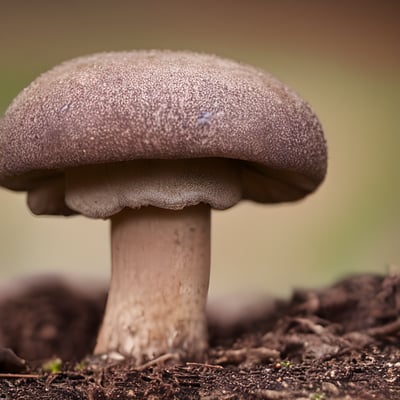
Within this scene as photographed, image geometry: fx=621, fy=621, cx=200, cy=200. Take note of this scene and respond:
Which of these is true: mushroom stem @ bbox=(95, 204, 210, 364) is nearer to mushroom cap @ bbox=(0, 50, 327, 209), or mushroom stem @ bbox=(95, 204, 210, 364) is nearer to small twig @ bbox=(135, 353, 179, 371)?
small twig @ bbox=(135, 353, 179, 371)

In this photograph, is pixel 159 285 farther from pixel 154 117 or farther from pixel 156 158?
pixel 154 117

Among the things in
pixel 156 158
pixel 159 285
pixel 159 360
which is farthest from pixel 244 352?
pixel 156 158

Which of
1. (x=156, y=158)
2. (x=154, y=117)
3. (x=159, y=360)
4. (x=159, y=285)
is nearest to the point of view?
(x=154, y=117)

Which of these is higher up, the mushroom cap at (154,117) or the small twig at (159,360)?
the mushroom cap at (154,117)

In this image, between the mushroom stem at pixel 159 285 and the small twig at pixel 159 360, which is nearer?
the small twig at pixel 159 360

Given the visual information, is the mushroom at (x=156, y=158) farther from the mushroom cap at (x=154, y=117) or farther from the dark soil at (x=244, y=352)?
the dark soil at (x=244, y=352)

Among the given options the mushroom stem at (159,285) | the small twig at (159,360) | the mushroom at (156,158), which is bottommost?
the small twig at (159,360)

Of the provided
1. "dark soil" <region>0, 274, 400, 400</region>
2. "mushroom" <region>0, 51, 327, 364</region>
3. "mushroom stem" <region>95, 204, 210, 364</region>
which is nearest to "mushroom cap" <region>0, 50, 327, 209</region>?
"mushroom" <region>0, 51, 327, 364</region>

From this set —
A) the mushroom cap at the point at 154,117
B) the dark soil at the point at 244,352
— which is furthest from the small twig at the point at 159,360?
the mushroom cap at the point at 154,117
